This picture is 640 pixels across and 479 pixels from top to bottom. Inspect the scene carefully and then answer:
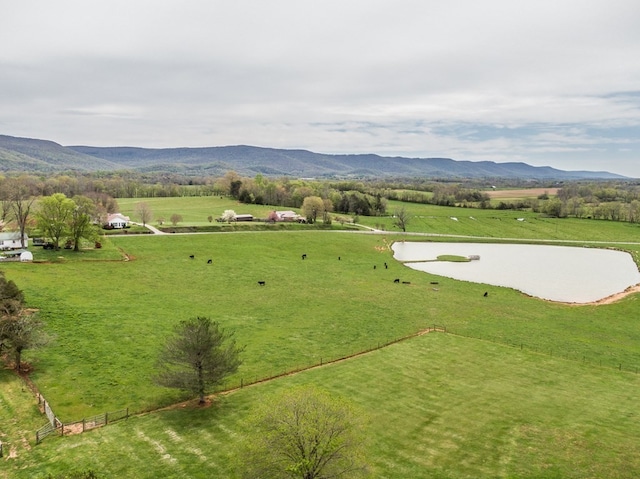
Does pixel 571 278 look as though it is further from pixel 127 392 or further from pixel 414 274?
pixel 127 392

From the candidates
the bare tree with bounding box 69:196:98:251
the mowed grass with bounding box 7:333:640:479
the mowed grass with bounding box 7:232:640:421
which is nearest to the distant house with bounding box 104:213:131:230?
the mowed grass with bounding box 7:232:640:421

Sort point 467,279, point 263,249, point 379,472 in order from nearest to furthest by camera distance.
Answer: point 379,472 < point 467,279 < point 263,249

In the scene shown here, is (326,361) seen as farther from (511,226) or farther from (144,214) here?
(511,226)

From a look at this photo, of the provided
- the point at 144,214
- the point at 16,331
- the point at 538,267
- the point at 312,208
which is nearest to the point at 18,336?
the point at 16,331

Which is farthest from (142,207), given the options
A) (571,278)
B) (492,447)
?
(492,447)

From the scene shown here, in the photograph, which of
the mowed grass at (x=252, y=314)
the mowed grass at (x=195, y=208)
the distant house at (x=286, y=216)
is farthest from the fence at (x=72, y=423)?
the distant house at (x=286, y=216)

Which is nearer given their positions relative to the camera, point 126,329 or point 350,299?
point 126,329
